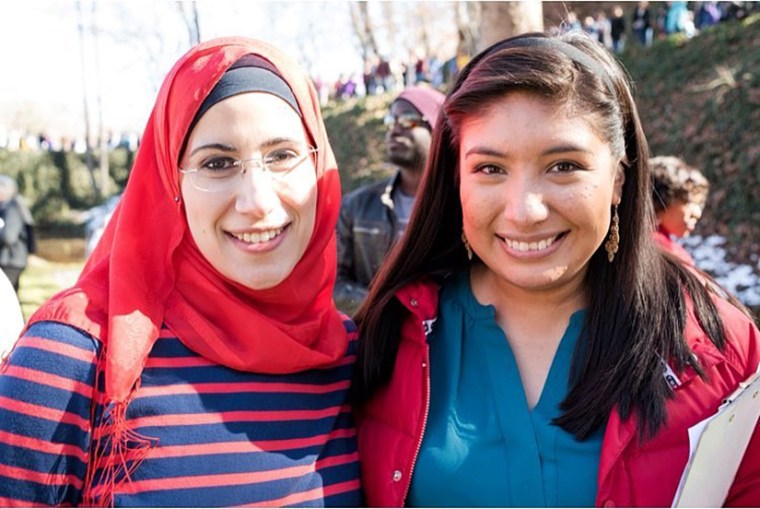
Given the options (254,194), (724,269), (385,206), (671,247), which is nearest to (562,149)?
(254,194)

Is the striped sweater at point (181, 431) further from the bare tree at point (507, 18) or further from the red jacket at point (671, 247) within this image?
the bare tree at point (507, 18)

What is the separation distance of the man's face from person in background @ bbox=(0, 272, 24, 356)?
2.94 metres

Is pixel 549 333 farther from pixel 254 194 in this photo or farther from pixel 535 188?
pixel 254 194

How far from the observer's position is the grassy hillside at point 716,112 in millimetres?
10414

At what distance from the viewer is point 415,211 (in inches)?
90.0

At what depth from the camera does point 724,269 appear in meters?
9.84

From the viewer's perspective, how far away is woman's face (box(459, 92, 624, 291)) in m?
1.84

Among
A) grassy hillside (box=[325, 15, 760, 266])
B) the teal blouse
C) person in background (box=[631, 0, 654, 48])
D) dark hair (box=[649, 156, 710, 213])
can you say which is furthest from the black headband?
person in background (box=[631, 0, 654, 48])

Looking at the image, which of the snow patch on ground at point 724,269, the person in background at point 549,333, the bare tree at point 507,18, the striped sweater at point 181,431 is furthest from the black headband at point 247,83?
the snow patch on ground at point 724,269

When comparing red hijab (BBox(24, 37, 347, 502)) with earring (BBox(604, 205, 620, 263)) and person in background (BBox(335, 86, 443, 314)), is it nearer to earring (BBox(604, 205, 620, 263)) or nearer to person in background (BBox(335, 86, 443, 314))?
earring (BBox(604, 205, 620, 263))

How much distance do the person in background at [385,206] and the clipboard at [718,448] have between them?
2.99 metres

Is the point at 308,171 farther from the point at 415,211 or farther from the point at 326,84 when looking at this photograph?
the point at 326,84

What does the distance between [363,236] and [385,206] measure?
244mm

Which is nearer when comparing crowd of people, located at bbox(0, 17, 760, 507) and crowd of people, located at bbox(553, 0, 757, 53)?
crowd of people, located at bbox(0, 17, 760, 507)
